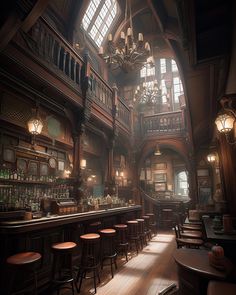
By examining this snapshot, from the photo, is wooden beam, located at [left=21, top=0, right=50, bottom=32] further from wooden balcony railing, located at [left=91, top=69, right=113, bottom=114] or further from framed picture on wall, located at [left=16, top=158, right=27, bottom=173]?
framed picture on wall, located at [left=16, top=158, right=27, bottom=173]

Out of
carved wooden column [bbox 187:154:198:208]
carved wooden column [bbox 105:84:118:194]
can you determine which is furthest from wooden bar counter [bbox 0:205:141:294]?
carved wooden column [bbox 187:154:198:208]

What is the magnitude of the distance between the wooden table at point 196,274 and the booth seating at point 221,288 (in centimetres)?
12

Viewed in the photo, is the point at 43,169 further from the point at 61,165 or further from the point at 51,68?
the point at 51,68

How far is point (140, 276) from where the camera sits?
434 cm

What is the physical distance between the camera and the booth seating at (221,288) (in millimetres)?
1777

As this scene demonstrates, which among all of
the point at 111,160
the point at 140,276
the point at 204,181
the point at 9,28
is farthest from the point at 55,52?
the point at 204,181

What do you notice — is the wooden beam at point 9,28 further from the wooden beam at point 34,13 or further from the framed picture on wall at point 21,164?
the framed picture on wall at point 21,164

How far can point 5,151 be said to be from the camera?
620 cm

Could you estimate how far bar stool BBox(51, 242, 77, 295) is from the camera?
323cm

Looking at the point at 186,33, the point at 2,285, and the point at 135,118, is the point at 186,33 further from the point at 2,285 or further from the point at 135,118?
the point at 135,118

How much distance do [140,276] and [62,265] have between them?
5.14 feet

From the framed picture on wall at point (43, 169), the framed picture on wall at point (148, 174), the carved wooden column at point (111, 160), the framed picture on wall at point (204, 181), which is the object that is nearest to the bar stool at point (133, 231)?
the carved wooden column at point (111, 160)

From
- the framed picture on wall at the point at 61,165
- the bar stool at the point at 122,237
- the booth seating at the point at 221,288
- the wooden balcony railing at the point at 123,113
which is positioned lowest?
the bar stool at the point at 122,237

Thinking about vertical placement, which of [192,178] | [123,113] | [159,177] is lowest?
[192,178]
